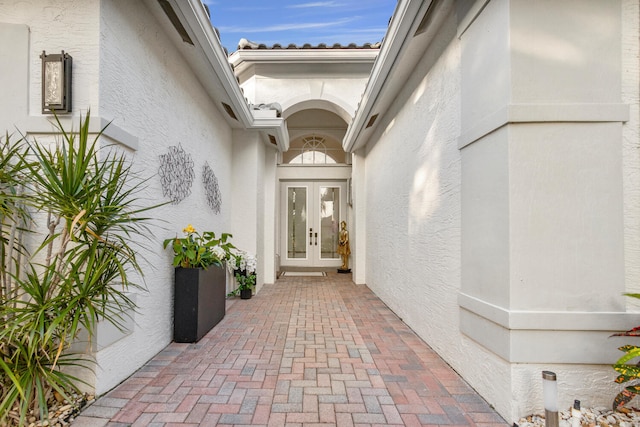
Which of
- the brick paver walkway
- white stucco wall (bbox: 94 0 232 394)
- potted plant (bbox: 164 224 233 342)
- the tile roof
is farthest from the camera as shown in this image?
the tile roof

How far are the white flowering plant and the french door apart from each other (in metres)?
3.33

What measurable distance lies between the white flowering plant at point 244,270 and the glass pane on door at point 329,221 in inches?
139

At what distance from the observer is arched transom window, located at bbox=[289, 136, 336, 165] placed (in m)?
9.18

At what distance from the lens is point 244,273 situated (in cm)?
568

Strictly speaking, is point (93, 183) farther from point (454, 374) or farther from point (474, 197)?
point (454, 374)

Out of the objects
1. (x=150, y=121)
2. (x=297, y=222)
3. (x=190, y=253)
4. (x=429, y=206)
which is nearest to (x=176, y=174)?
(x=150, y=121)

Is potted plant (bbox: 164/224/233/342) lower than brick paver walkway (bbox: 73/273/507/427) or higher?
higher

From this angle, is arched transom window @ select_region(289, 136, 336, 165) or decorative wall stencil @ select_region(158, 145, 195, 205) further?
arched transom window @ select_region(289, 136, 336, 165)

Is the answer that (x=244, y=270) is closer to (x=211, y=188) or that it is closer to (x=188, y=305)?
(x=211, y=188)

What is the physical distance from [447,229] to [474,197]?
580 mm

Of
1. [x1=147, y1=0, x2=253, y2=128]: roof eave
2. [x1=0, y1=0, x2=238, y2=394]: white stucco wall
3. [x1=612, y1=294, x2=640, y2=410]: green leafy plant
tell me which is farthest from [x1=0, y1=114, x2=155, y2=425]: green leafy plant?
[x1=612, y1=294, x2=640, y2=410]: green leafy plant

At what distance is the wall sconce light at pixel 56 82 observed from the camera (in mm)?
2197

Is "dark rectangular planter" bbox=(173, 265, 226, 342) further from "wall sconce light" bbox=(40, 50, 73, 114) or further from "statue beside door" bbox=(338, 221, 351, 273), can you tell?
"statue beside door" bbox=(338, 221, 351, 273)

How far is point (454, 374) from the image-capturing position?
2.66 metres
